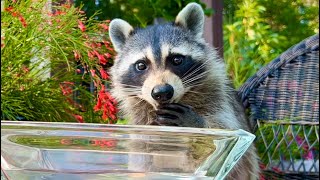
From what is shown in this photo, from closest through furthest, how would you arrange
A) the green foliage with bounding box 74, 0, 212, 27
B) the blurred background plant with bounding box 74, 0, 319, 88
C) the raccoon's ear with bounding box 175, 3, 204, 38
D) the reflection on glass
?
the reflection on glass → the raccoon's ear with bounding box 175, 3, 204, 38 → the green foliage with bounding box 74, 0, 212, 27 → the blurred background plant with bounding box 74, 0, 319, 88

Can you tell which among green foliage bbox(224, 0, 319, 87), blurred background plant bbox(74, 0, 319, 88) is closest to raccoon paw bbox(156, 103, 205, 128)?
blurred background plant bbox(74, 0, 319, 88)

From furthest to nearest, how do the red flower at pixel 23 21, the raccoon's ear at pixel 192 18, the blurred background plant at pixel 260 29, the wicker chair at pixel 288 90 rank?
the blurred background plant at pixel 260 29
the wicker chair at pixel 288 90
the raccoon's ear at pixel 192 18
the red flower at pixel 23 21

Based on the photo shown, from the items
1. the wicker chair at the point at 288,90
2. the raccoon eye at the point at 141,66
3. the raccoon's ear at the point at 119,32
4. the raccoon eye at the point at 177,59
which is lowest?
the wicker chair at the point at 288,90

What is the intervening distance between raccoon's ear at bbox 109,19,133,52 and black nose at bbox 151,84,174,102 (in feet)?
1.14

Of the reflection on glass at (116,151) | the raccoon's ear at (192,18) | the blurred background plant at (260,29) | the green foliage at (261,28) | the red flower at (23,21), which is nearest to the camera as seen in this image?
the reflection on glass at (116,151)

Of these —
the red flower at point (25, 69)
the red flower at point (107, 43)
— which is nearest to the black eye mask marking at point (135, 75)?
the red flower at point (107, 43)

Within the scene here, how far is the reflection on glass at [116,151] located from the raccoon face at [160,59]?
983 millimetres

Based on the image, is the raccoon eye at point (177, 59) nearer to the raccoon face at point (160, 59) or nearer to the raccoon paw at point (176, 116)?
the raccoon face at point (160, 59)

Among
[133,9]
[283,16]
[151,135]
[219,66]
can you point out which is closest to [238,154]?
[151,135]

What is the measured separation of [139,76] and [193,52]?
6.6 inches

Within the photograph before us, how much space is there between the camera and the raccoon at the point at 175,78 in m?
1.60

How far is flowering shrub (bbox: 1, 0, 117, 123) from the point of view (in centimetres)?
156

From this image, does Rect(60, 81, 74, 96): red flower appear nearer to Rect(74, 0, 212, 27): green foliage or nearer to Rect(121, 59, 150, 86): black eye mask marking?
Rect(121, 59, 150, 86): black eye mask marking

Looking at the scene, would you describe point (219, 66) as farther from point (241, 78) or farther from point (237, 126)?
point (241, 78)
